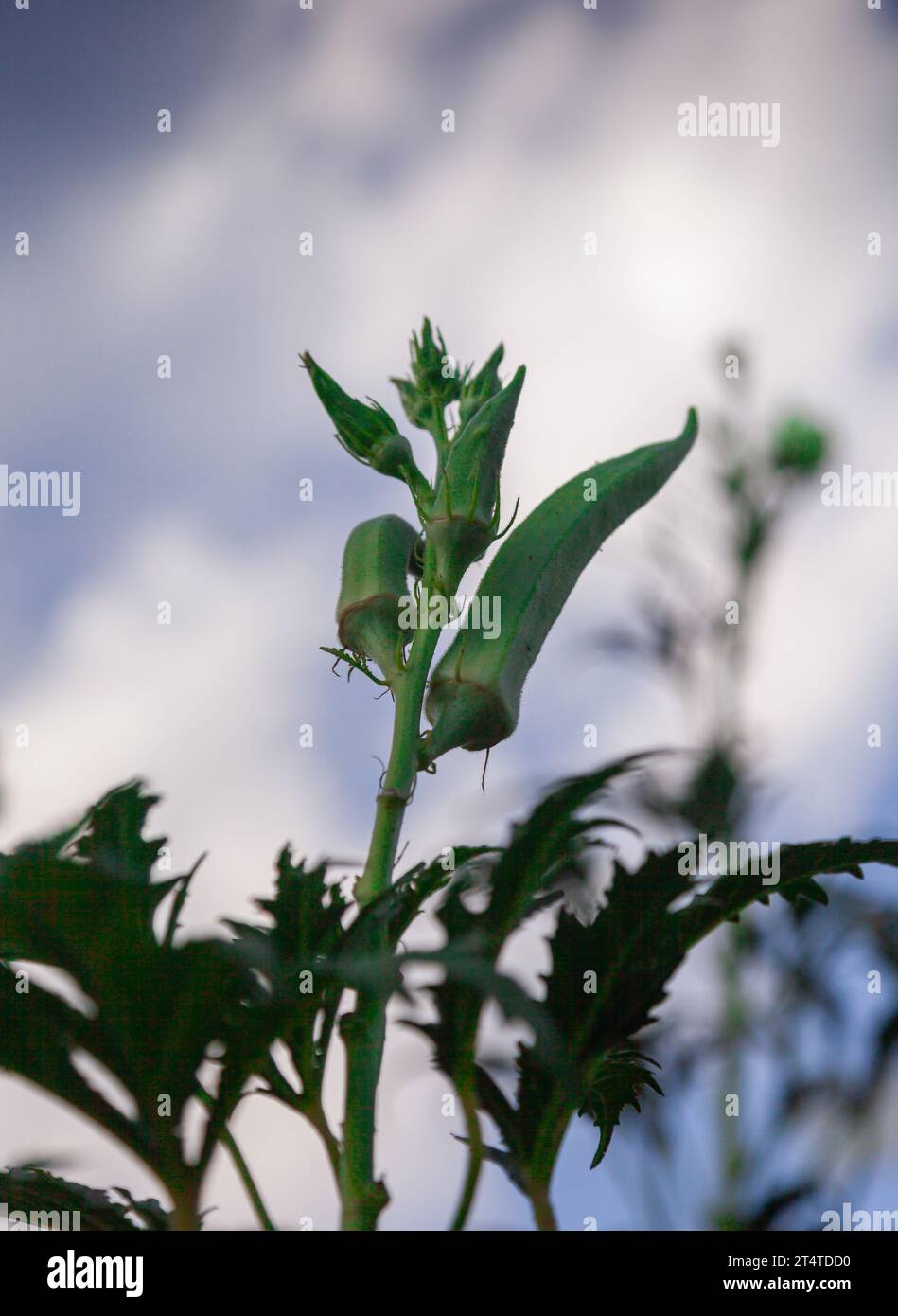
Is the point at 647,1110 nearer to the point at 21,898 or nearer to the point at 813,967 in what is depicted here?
the point at 813,967

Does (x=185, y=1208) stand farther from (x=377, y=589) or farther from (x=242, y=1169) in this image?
(x=377, y=589)

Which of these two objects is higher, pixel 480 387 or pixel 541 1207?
pixel 480 387

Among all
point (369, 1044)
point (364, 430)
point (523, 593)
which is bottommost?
point (369, 1044)

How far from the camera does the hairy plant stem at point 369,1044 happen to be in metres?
0.91

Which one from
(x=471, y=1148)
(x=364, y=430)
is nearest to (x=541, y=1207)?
(x=471, y=1148)

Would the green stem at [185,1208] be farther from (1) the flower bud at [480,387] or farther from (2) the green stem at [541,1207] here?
(1) the flower bud at [480,387]

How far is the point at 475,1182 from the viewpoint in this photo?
0.91 m

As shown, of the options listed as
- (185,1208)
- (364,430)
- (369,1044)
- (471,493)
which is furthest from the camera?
(364,430)

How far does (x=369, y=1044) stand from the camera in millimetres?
952

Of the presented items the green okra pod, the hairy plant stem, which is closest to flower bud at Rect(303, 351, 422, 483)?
the green okra pod

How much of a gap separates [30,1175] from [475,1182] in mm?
391

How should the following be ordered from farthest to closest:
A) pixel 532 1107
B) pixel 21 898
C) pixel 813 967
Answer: pixel 813 967 → pixel 532 1107 → pixel 21 898

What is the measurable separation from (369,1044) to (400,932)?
10 cm
